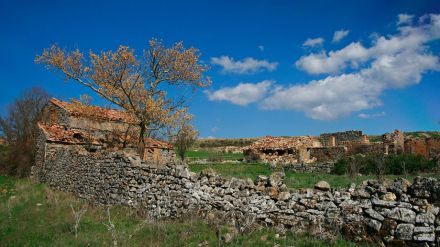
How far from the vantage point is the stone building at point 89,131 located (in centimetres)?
2336

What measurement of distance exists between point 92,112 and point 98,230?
1693 cm

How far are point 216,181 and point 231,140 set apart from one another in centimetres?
7265

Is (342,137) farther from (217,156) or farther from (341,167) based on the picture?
(341,167)

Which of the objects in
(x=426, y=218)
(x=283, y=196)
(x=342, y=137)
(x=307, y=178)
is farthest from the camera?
(x=342, y=137)

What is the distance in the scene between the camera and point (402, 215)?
761 centimetres

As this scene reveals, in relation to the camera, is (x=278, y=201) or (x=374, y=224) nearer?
(x=374, y=224)

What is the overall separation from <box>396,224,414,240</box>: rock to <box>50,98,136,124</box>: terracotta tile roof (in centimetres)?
1849

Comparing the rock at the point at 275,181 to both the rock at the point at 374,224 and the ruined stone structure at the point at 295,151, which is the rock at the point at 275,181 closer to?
the rock at the point at 374,224

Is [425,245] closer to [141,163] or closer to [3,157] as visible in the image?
[141,163]

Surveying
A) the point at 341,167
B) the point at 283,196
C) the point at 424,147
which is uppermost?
the point at 424,147

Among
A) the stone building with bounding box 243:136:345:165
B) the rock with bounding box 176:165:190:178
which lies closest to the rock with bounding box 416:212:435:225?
the rock with bounding box 176:165:190:178

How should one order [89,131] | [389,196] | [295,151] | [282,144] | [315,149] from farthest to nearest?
[282,144]
[315,149]
[295,151]
[89,131]
[389,196]

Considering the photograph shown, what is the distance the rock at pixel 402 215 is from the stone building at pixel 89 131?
56.5ft

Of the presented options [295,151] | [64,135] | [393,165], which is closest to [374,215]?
[393,165]
